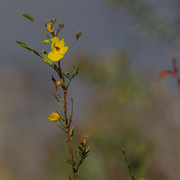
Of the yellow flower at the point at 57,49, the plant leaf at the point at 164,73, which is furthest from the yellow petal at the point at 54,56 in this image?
the plant leaf at the point at 164,73

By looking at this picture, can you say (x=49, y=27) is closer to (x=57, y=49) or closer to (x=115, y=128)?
(x=57, y=49)

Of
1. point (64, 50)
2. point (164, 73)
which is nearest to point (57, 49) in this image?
point (64, 50)

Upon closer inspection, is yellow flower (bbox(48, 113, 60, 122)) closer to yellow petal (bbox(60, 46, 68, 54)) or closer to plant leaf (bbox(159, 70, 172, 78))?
yellow petal (bbox(60, 46, 68, 54))

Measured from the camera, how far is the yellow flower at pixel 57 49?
17.7 inches

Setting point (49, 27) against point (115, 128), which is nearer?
point (49, 27)

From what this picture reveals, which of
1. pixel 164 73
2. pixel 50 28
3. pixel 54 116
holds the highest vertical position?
pixel 164 73

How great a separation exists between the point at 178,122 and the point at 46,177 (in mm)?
1023

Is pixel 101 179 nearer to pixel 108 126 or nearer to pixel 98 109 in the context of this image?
pixel 108 126

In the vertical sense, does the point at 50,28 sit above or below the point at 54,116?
above

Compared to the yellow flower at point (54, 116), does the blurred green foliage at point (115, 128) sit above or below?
above

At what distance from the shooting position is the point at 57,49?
0.45 metres

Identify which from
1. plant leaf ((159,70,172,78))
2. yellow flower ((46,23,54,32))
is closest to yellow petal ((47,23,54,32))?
yellow flower ((46,23,54,32))

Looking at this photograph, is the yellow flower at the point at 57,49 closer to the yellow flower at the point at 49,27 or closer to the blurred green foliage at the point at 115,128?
the yellow flower at the point at 49,27

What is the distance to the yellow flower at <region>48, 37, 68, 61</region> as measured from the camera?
1.47ft
